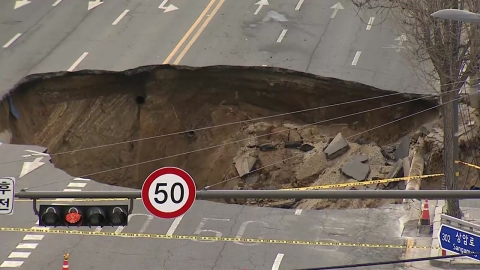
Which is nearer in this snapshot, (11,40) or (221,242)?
(221,242)

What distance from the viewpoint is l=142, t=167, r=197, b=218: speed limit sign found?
9.97 meters

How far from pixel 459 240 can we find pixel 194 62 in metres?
14.3

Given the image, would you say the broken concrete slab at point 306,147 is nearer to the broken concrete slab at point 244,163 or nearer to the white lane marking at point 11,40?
the broken concrete slab at point 244,163

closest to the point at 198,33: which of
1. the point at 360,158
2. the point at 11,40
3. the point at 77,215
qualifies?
the point at 11,40

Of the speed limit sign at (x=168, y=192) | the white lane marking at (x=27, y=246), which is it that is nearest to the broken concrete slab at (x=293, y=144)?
the white lane marking at (x=27, y=246)

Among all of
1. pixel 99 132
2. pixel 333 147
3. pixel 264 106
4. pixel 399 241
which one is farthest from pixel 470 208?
pixel 99 132

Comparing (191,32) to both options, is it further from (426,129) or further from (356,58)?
(426,129)

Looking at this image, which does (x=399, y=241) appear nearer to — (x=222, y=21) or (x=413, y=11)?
(x=413, y=11)

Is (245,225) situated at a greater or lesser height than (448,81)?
lesser

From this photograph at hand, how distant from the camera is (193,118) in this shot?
26.5 meters

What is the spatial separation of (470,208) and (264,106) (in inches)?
322

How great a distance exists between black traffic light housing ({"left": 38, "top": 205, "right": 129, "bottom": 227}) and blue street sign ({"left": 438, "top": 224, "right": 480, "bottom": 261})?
4868 millimetres

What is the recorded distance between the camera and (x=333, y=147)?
2319 centimetres

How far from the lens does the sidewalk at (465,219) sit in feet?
54.4
